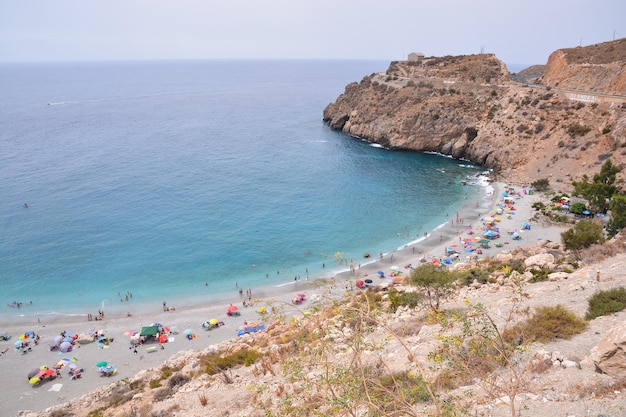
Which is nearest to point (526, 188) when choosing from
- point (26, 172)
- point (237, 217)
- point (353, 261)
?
point (353, 261)

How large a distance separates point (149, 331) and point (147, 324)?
225cm

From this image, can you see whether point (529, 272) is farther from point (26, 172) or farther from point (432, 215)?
point (26, 172)

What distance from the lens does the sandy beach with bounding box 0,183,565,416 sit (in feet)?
75.9

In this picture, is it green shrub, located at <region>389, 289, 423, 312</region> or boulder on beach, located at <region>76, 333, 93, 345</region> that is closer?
green shrub, located at <region>389, 289, 423, 312</region>

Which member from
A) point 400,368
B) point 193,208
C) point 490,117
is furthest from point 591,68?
point 400,368

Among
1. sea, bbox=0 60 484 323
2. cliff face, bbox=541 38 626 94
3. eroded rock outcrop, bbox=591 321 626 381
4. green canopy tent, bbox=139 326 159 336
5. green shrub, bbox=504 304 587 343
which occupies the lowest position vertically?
green canopy tent, bbox=139 326 159 336

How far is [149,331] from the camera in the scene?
89.7ft

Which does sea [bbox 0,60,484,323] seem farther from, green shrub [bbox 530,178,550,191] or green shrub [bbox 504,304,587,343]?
green shrub [bbox 530,178,550,191]

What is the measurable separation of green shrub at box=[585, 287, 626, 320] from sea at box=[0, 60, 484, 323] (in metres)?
9.62

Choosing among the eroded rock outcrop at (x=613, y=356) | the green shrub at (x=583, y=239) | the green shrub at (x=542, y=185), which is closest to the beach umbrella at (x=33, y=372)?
the eroded rock outcrop at (x=613, y=356)

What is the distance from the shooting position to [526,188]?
49.7m

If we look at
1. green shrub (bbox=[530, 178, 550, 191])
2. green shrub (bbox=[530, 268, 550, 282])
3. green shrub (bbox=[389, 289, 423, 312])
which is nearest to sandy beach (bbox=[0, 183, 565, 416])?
green shrub (bbox=[389, 289, 423, 312])

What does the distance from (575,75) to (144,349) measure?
72557mm

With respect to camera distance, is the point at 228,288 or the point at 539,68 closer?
the point at 228,288
